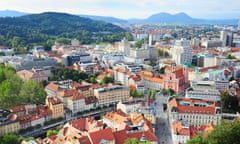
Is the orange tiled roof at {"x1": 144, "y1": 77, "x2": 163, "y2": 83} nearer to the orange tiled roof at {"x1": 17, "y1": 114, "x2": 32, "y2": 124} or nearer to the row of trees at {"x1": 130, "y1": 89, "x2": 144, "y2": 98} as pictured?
the row of trees at {"x1": 130, "y1": 89, "x2": 144, "y2": 98}

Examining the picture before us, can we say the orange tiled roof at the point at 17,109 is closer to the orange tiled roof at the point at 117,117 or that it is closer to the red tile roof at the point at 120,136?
the orange tiled roof at the point at 117,117

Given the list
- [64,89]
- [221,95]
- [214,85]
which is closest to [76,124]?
[64,89]

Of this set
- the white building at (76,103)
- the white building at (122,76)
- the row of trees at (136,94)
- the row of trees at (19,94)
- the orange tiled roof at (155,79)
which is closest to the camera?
the row of trees at (19,94)

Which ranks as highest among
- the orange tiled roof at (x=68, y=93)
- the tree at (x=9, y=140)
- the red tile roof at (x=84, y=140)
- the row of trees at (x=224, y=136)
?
the row of trees at (x=224, y=136)

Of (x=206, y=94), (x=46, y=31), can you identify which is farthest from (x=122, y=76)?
(x=46, y=31)

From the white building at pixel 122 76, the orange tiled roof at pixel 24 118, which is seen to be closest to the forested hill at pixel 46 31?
the white building at pixel 122 76

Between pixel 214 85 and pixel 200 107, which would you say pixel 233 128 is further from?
pixel 214 85

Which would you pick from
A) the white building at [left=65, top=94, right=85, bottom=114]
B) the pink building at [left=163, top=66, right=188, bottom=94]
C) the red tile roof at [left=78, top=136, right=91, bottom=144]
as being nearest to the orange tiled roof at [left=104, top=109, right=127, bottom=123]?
the red tile roof at [left=78, top=136, right=91, bottom=144]
